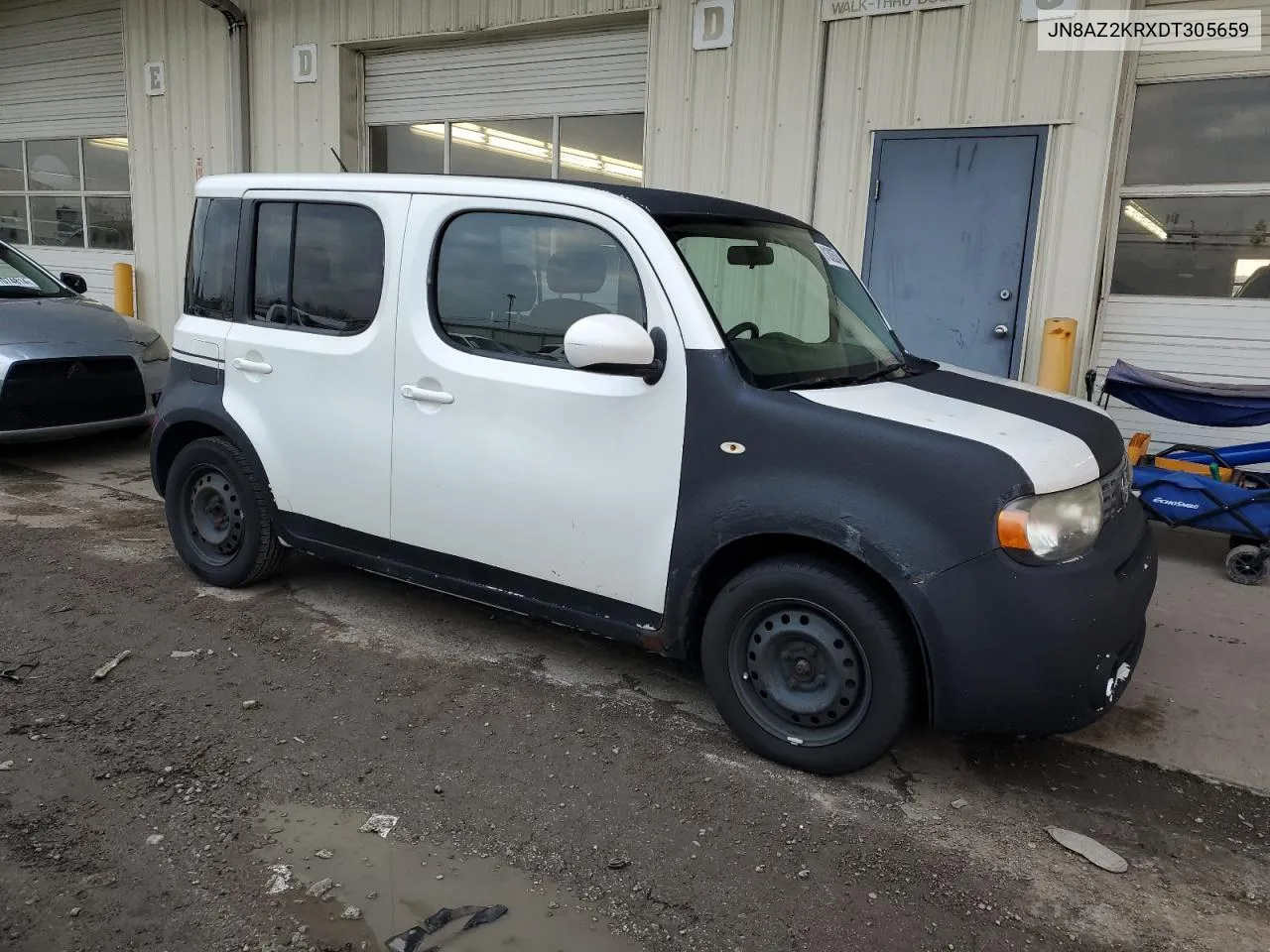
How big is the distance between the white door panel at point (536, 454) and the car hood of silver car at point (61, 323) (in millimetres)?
4575

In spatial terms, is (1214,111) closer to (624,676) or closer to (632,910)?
(624,676)

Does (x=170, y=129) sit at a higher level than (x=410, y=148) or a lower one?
higher

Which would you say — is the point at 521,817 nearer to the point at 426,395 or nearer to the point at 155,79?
the point at 426,395

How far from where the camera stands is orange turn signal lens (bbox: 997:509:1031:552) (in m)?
2.76

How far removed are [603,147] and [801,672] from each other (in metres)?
6.97

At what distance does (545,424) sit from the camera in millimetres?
3475

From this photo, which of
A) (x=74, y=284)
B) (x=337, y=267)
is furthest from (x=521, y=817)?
(x=74, y=284)

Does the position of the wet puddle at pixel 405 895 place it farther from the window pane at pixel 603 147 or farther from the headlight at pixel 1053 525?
the window pane at pixel 603 147

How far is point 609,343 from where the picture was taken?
3074 mm

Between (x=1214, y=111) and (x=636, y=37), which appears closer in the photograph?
(x=1214, y=111)

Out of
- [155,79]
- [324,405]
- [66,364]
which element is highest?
[155,79]

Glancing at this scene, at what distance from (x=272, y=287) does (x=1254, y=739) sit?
442cm

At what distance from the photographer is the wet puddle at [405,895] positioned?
7.86 ft

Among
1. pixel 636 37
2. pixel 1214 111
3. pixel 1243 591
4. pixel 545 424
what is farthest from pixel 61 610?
pixel 1214 111
